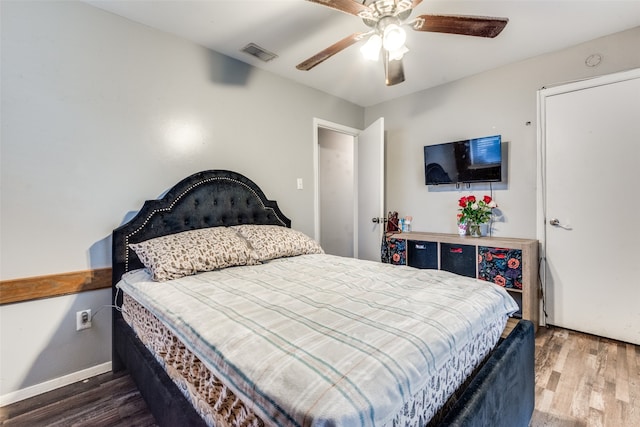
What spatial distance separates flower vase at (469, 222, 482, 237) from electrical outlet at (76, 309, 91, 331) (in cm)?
324

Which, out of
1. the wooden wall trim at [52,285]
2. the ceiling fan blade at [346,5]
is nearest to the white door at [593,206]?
the ceiling fan blade at [346,5]

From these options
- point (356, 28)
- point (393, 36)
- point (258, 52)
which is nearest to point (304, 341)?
point (393, 36)

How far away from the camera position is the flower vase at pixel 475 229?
114 inches

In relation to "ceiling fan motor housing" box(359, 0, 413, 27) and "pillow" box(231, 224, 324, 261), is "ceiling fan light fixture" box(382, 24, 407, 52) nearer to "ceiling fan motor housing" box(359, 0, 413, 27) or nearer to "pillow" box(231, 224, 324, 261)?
"ceiling fan motor housing" box(359, 0, 413, 27)

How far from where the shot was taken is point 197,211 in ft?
7.57

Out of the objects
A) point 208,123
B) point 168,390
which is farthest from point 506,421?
point 208,123

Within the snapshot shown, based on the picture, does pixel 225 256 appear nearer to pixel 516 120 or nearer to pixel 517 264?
pixel 517 264

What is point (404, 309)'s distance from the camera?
3.72 ft

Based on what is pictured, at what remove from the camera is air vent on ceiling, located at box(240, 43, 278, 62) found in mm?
2473

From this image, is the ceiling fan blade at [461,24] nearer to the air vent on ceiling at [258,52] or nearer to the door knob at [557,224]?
the air vent on ceiling at [258,52]

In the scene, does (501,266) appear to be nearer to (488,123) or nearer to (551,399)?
(551,399)

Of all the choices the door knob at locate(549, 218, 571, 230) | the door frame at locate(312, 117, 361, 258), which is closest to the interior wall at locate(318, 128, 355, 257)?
the door frame at locate(312, 117, 361, 258)

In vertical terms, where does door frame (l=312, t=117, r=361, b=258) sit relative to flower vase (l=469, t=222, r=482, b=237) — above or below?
above

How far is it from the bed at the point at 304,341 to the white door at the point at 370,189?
1.51m
